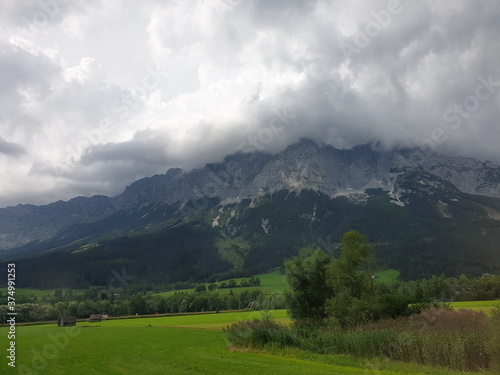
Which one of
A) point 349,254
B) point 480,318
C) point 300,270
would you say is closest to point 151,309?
point 300,270

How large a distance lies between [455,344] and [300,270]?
3385 cm

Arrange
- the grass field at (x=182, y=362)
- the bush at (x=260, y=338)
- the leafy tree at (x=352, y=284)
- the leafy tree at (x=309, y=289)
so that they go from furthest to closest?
the leafy tree at (x=309, y=289) < the leafy tree at (x=352, y=284) < the bush at (x=260, y=338) < the grass field at (x=182, y=362)

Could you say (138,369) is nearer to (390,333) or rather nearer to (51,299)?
(390,333)

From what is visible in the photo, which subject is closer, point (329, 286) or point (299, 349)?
point (299, 349)

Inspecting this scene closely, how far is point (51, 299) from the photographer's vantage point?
616 feet

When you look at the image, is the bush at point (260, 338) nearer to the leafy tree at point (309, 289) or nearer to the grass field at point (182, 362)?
the grass field at point (182, 362)

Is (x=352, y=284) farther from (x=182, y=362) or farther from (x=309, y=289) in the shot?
(x=182, y=362)

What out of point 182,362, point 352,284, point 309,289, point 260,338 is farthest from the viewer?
point 309,289

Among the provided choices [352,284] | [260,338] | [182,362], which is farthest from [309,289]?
[182,362]

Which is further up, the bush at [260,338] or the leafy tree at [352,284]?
the leafy tree at [352,284]

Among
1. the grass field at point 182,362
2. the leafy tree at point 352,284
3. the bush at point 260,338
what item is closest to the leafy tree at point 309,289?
the leafy tree at point 352,284

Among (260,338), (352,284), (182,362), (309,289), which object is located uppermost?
(352,284)

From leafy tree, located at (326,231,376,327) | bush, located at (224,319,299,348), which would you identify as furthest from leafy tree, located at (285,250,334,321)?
bush, located at (224,319,299,348)

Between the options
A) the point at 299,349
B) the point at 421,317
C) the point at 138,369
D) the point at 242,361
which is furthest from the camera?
the point at 421,317
